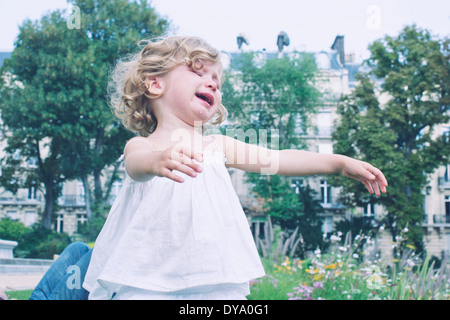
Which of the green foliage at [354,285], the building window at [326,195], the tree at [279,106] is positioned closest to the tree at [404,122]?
the tree at [279,106]

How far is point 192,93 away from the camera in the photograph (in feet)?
4.74

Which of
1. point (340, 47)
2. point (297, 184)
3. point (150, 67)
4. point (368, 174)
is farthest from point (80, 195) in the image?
point (368, 174)

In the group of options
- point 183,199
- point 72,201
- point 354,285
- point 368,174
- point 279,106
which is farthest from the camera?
point 72,201

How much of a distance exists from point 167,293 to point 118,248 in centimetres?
18

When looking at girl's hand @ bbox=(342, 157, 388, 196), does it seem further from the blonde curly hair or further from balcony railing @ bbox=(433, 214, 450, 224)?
balcony railing @ bbox=(433, 214, 450, 224)

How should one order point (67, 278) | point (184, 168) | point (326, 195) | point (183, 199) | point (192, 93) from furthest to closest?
point (326, 195)
point (67, 278)
point (192, 93)
point (183, 199)
point (184, 168)

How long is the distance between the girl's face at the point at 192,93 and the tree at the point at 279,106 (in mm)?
18684

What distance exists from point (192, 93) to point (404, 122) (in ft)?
59.2

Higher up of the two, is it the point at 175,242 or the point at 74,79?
the point at 74,79

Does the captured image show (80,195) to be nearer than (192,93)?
No

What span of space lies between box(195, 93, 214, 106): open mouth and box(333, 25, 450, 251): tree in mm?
16787

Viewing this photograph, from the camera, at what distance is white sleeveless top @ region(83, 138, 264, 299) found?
1261 mm

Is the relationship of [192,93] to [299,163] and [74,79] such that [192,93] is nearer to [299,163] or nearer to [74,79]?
[299,163]

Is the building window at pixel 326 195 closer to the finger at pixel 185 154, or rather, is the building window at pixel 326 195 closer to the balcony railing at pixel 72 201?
the balcony railing at pixel 72 201
